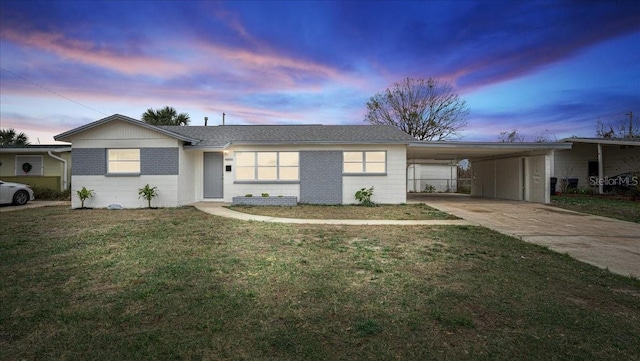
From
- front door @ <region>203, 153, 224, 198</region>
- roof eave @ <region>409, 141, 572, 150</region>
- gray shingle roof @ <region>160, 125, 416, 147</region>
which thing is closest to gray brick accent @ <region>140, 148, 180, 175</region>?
gray shingle roof @ <region>160, 125, 416, 147</region>

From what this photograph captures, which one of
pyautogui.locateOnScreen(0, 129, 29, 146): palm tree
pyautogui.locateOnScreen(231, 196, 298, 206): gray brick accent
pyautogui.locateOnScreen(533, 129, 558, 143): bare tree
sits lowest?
pyautogui.locateOnScreen(231, 196, 298, 206): gray brick accent

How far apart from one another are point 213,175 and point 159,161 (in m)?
2.56

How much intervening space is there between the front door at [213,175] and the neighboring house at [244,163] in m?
0.05

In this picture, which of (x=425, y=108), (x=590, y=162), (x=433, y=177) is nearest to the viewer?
(x=590, y=162)

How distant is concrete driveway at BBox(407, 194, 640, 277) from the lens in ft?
17.9

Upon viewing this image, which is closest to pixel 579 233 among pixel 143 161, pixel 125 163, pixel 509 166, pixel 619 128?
pixel 509 166

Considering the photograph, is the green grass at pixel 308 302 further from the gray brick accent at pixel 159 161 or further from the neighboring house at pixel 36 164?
the neighboring house at pixel 36 164

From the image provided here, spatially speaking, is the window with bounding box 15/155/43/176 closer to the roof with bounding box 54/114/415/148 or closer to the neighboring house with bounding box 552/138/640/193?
the roof with bounding box 54/114/415/148

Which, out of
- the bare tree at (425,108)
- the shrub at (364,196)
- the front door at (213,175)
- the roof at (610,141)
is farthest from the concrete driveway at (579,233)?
the bare tree at (425,108)

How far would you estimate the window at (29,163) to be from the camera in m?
18.4

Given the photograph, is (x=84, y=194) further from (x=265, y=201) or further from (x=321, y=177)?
(x=321, y=177)

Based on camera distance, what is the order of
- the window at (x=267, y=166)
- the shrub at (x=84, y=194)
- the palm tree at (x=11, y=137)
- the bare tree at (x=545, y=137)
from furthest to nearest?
the bare tree at (x=545, y=137) < the palm tree at (x=11, y=137) < the window at (x=267, y=166) < the shrub at (x=84, y=194)

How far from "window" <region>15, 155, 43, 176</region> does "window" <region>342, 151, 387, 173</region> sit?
18811mm

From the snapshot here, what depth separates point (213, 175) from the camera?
48.9 ft
